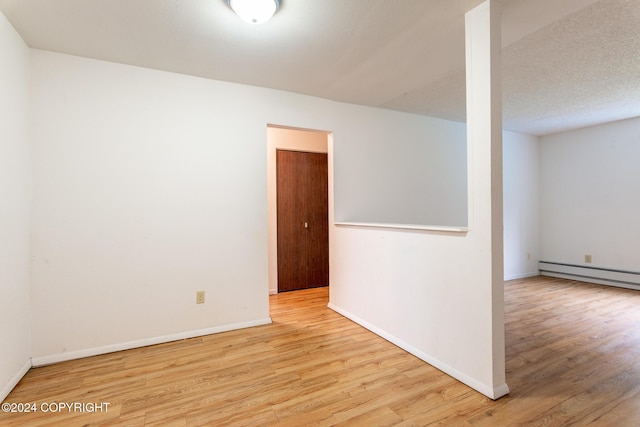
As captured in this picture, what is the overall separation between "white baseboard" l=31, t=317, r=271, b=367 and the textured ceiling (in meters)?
2.28

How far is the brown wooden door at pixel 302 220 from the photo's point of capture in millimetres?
4184

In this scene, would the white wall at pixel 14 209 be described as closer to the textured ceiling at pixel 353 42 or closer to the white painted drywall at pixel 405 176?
the textured ceiling at pixel 353 42

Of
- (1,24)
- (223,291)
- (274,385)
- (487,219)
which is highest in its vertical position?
(1,24)

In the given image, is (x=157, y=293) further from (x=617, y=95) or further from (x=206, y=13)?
(x=617, y=95)

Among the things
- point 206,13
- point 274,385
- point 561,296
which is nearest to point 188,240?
point 274,385

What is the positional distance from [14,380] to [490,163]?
3240 millimetres

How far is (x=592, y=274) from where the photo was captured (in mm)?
4492

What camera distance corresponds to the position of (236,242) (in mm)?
2836

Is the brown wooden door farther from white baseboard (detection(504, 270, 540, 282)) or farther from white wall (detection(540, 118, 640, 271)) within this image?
white wall (detection(540, 118, 640, 271))

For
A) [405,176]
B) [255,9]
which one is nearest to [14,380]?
[255,9]

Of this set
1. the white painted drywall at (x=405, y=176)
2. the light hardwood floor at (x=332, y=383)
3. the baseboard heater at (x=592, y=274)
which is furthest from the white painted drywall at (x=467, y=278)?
the baseboard heater at (x=592, y=274)

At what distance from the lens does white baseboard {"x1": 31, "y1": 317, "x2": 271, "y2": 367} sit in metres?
2.18

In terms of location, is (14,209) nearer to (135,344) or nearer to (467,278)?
(135,344)

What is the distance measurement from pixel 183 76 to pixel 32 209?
61.2 inches
